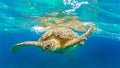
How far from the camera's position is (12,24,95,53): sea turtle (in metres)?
10.9

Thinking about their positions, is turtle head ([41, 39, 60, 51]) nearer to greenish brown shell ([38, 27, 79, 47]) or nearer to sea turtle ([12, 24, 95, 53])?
sea turtle ([12, 24, 95, 53])

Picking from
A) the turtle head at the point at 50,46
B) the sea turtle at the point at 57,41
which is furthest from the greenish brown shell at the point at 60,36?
the turtle head at the point at 50,46

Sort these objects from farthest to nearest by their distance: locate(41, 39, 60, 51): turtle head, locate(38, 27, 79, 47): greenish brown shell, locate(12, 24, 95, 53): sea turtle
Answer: locate(38, 27, 79, 47): greenish brown shell < locate(12, 24, 95, 53): sea turtle < locate(41, 39, 60, 51): turtle head

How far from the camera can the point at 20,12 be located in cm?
2142

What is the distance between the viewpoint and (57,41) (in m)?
11.8

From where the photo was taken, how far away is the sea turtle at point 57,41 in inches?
428

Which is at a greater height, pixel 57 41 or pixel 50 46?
pixel 50 46

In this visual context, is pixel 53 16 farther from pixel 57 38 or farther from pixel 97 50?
pixel 97 50

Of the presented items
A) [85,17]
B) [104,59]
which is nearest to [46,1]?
[85,17]

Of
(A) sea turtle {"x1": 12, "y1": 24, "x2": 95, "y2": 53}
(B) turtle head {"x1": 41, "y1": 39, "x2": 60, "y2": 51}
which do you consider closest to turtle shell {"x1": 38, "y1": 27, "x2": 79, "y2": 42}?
(A) sea turtle {"x1": 12, "y1": 24, "x2": 95, "y2": 53}

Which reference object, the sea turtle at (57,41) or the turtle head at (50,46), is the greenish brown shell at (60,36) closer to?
the sea turtle at (57,41)

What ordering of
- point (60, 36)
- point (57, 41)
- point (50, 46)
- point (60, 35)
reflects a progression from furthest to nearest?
point (60, 35) < point (60, 36) < point (57, 41) < point (50, 46)

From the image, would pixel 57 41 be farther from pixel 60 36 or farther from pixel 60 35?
pixel 60 35

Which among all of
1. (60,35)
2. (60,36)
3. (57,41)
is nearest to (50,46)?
(57,41)
